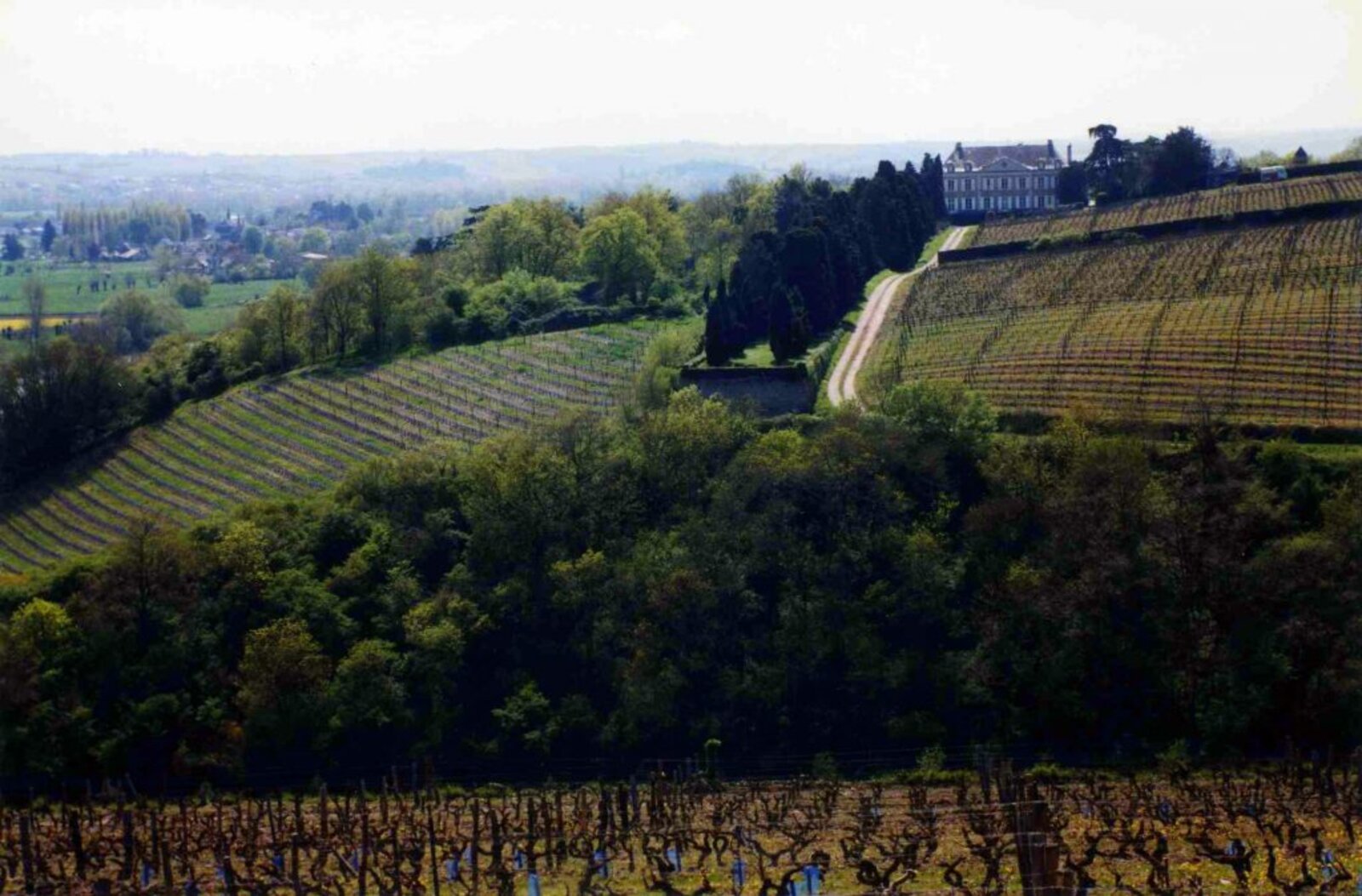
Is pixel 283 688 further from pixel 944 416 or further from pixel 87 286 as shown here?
pixel 87 286

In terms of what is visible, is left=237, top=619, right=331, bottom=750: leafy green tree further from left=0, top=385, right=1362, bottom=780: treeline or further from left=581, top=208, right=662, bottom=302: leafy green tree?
left=581, top=208, right=662, bottom=302: leafy green tree

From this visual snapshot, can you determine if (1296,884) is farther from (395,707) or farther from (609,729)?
(395,707)

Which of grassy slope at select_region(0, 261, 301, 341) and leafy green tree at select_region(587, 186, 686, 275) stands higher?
leafy green tree at select_region(587, 186, 686, 275)

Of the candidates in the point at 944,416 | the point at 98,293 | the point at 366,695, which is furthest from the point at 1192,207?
the point at 98,293

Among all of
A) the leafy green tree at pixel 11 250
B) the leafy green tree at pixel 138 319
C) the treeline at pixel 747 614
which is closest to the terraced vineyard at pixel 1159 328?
the treeline at pixel 747 614

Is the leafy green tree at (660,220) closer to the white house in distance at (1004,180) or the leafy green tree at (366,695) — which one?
the white house in distance at (1004,180)

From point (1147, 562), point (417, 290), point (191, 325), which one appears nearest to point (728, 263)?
point (417, 290)

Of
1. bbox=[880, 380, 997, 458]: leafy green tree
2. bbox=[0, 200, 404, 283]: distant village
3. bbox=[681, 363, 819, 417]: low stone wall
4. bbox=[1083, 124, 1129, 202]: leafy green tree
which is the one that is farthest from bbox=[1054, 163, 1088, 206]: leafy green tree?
bbox=[0, 200, 404, 283]: distant village
